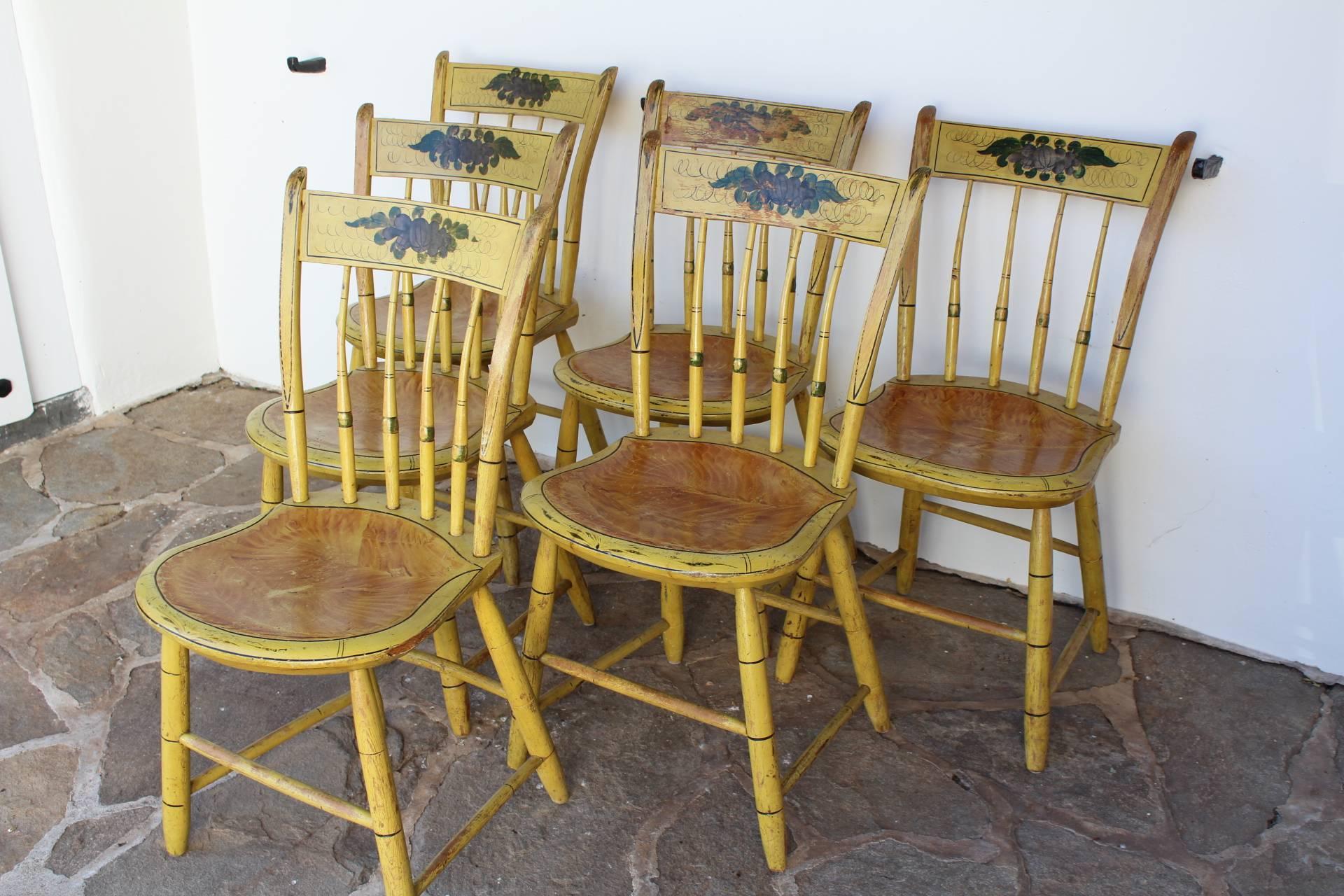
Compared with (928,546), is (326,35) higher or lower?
higher

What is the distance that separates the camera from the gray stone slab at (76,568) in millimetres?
2287

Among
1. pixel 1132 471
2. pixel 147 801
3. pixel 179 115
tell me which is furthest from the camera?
pixel 179 115

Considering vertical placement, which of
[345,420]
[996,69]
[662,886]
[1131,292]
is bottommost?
[662,886]

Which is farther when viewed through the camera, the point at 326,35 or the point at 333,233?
the point at 326,35

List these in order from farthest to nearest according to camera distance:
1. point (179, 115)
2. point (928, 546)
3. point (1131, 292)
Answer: point (179, 115), point (928, 546), point (1131, 292)

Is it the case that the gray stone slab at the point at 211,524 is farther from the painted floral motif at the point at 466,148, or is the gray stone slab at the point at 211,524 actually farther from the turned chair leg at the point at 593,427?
the painted floral motif at the point at 466,148

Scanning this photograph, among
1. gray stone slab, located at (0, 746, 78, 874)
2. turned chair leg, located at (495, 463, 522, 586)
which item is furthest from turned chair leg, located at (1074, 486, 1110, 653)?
gray stone slab, located at (0, 746, 78, 874)

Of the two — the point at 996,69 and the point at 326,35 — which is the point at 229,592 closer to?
the point at 996,69

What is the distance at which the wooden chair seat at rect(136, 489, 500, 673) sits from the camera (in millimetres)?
1382

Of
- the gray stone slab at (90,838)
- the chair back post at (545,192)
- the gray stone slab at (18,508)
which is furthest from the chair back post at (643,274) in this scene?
the gray stone slab at (18,508)

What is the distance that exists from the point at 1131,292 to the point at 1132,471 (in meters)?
0.46

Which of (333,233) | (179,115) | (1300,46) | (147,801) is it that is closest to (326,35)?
(179,115)

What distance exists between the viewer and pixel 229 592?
1484mm

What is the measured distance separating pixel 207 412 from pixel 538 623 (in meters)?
1.78
